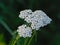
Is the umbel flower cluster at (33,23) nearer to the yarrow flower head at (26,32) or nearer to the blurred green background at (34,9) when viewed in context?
the yarrow flower head at (26,32)

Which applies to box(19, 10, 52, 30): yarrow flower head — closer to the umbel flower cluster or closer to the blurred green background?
the umbel flower cluster

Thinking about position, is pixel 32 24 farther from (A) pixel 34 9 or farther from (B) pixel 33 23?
(A) pixel 34 9

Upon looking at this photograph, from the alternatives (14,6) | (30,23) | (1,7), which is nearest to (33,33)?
(30,23)

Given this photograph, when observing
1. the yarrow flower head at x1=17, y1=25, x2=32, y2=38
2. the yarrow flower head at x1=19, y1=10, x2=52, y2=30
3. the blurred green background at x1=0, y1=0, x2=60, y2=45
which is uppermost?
the blurred green background at x1=0, y1=0, x2=60, y2=45

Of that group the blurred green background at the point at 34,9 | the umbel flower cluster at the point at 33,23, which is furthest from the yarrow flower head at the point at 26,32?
the blurred green background at the point at 34,9

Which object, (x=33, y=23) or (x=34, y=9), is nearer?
(x=33, y=23)

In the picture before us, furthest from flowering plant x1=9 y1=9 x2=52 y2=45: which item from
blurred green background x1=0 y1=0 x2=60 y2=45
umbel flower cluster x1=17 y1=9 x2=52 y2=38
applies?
blurred green background x1=0 y1=0 x2=60 y2=45

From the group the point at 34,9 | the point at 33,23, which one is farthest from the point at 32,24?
the point at 34,9

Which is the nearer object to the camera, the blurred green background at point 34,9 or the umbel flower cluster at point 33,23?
the umbel flower cluster at point 33,23

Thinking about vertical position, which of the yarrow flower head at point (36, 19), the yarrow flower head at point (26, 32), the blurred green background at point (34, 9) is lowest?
the yarrow flower head at point (26, 32)

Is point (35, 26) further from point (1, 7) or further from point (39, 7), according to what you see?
point (39, 7)
